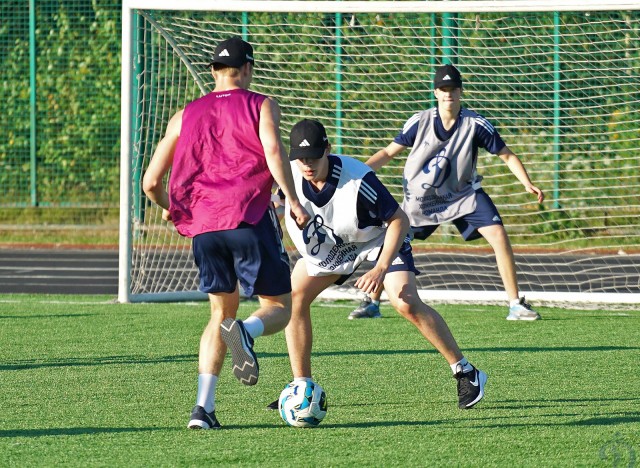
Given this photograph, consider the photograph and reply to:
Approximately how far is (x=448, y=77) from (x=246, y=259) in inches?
150

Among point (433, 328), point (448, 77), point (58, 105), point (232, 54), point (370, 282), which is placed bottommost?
point (433, 328)

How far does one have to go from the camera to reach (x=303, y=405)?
5293mm

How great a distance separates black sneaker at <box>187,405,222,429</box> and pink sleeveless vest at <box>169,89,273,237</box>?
822 millimetres

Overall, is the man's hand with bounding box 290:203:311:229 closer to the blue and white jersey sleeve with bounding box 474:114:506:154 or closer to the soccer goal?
the blue and white jersey sleeve with bounding box 474:114:506:154

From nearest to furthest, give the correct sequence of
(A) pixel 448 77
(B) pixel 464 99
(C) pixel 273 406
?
(C) pixel 273 406 < (A) pixel 448 77 < (B) pixel 464 99

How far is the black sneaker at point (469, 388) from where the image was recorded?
5711 millimetres

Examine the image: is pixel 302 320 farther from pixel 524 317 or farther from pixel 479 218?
pixel 524 317

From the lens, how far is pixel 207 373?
5312 mm

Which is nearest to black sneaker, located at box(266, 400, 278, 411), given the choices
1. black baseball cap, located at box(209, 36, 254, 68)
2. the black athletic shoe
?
the black athletic shoe

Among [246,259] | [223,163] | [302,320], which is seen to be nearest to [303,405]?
[302,320]

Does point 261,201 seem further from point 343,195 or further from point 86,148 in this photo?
point 86,148

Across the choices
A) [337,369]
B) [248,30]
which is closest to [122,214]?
[248,30]

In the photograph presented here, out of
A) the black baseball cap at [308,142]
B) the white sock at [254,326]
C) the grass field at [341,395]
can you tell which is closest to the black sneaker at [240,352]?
the white sock at [254,326]

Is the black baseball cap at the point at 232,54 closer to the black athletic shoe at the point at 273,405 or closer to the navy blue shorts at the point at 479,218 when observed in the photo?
the black athletic shoe at the point at 273,405
